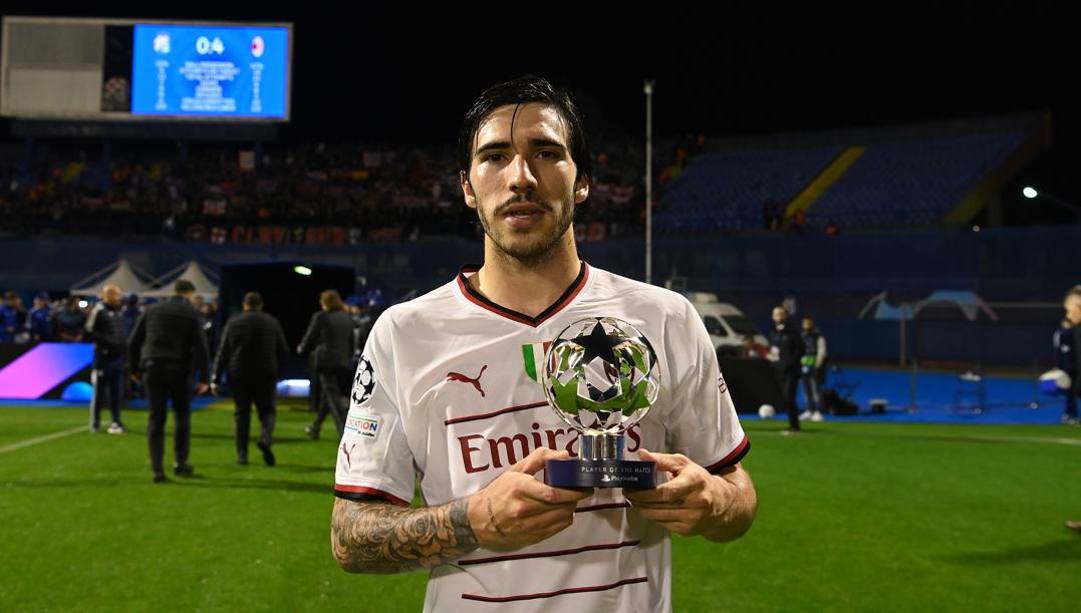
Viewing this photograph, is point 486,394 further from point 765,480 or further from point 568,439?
point 765,480

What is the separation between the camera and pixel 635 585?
1.79 meters

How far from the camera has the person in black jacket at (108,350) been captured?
11.7 meters

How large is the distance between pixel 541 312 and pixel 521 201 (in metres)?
0.27

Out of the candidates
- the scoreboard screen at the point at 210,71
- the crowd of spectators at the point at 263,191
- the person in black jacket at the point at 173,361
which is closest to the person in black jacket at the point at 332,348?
the person in black jacket at the point at 173,361

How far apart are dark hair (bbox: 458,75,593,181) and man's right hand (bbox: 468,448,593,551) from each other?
747mm

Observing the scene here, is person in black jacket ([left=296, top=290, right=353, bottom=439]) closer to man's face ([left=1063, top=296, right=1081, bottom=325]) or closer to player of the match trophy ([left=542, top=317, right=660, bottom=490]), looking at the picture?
man's face ([left=1063, top=296, right=1081, bottom=325])

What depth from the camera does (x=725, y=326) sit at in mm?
23672

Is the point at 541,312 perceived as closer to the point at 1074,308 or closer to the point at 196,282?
the point at 1074,308

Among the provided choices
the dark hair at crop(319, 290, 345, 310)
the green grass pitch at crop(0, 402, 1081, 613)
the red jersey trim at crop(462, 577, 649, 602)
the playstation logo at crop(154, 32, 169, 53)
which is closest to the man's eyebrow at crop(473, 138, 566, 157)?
the red jersey trim at crop(462, 577, 649, 602)

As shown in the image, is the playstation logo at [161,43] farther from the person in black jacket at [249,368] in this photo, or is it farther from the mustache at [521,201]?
the mustache at [521,201]

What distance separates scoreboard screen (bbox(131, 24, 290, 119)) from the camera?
31172mm

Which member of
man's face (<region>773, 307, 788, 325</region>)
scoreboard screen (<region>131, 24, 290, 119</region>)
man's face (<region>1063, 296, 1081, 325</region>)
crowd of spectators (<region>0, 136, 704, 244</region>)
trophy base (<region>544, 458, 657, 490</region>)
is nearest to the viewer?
trophy base (<region>544, 458, 657, 490</region>)

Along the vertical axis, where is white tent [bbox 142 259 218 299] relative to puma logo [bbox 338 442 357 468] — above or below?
above

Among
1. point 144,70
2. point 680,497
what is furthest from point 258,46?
point 680,497
